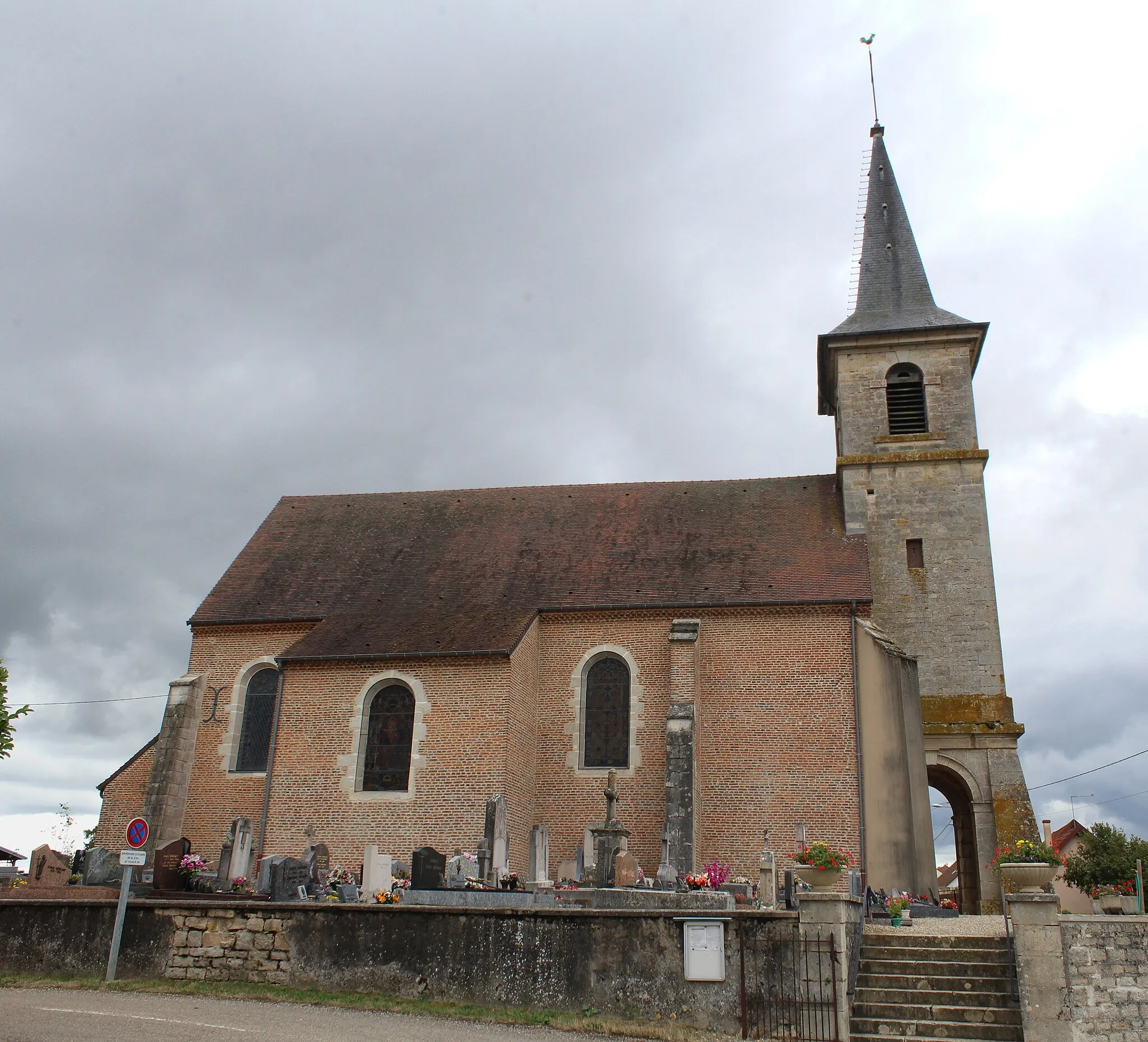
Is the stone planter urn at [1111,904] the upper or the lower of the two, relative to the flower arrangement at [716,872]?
lower

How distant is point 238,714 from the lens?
19.9 metres

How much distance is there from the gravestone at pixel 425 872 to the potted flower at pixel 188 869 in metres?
4.06

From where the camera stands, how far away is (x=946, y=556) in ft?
66.5

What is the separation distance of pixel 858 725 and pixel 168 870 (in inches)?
455

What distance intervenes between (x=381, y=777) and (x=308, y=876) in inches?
131

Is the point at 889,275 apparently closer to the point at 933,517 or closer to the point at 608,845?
the point at 933,517

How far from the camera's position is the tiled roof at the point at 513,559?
19234 millimetres

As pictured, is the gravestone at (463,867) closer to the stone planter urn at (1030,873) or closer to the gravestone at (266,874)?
the gravestone at (266,874)

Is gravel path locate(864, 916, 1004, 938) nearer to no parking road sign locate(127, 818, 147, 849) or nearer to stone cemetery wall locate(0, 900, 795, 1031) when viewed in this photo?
stone cemetery wall locate(0, 900, 795, 1031)

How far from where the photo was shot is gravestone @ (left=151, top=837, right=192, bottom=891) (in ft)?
49.8

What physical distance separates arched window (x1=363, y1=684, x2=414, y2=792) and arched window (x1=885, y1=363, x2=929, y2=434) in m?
11.8

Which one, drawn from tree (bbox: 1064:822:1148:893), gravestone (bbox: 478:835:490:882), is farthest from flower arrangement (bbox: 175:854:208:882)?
tree (bbox: 1064:822:1148:893)

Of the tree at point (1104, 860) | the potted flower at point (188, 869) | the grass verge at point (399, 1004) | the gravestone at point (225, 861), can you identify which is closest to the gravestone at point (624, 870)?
the grass verge at point (399, 1004)

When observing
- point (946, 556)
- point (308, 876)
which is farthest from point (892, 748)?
point (308, 876)
